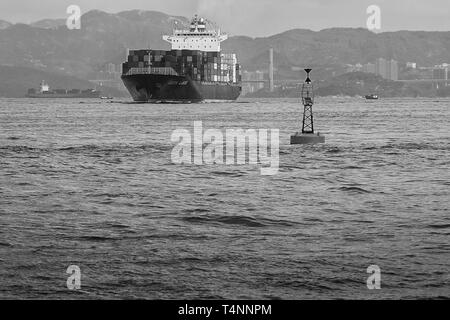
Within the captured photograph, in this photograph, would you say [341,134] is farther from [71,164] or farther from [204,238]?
[204,238]

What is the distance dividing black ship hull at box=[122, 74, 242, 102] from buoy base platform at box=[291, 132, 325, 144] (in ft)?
343

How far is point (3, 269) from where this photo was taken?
1947 centimetres

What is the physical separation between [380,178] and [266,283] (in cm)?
2045

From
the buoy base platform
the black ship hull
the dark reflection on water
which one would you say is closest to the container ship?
the black ship hull

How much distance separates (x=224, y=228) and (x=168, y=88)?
144865 mm

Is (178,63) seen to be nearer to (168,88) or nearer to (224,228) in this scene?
(168,88)

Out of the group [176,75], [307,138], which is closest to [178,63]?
[176,75]

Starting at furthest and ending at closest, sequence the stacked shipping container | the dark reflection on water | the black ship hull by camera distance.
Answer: the stacked shipping container → the black ship hull → the dark reflection on water

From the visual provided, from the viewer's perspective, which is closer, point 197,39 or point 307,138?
point 307,138

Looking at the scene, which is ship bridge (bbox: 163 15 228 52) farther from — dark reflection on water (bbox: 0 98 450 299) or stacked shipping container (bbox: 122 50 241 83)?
dark reflection on water (bbox: 0 98 450 299)

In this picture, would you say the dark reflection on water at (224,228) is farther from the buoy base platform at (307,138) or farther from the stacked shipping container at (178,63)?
the stacked shipping container at (178,63)

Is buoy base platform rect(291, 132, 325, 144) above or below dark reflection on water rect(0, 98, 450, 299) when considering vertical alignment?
above

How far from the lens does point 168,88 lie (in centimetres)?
16862

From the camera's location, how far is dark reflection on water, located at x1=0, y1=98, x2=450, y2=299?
18328mm
